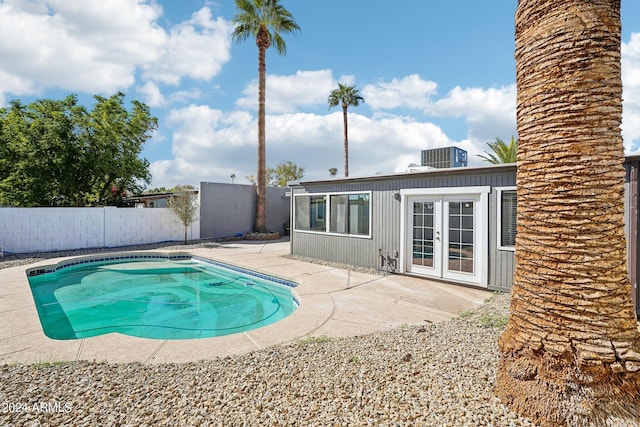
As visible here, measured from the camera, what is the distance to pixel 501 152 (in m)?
15.0

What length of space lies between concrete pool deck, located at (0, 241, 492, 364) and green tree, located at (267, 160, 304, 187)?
2588 cm

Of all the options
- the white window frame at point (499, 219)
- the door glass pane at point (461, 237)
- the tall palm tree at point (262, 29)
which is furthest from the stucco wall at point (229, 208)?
the white window frame at point (499, 219)

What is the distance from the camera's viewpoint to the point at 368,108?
78.4 ft

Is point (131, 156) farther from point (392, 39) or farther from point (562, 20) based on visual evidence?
point (562, 20)

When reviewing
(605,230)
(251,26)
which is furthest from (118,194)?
(605,230)

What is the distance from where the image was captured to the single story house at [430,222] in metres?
5.99

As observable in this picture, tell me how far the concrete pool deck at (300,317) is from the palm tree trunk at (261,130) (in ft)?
27.1

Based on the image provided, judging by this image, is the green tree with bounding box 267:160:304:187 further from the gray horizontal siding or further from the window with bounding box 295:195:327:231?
the gray horizontal siding

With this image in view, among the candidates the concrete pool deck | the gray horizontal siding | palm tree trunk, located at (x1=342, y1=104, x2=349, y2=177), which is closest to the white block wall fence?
the concrete pool deck

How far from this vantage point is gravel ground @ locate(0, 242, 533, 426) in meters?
2.19

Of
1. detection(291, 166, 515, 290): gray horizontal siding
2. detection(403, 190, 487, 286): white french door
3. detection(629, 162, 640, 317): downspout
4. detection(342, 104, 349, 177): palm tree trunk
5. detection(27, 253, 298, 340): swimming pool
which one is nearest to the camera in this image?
detection(629, 162, 640, 317): downspout

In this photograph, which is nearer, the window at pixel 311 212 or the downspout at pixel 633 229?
the downspout at pixel 633 229

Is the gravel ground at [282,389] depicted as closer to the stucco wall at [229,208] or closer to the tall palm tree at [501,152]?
the stucco wall at [229,208]

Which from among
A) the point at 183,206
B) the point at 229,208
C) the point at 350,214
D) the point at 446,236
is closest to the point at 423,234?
the point at 446,236
